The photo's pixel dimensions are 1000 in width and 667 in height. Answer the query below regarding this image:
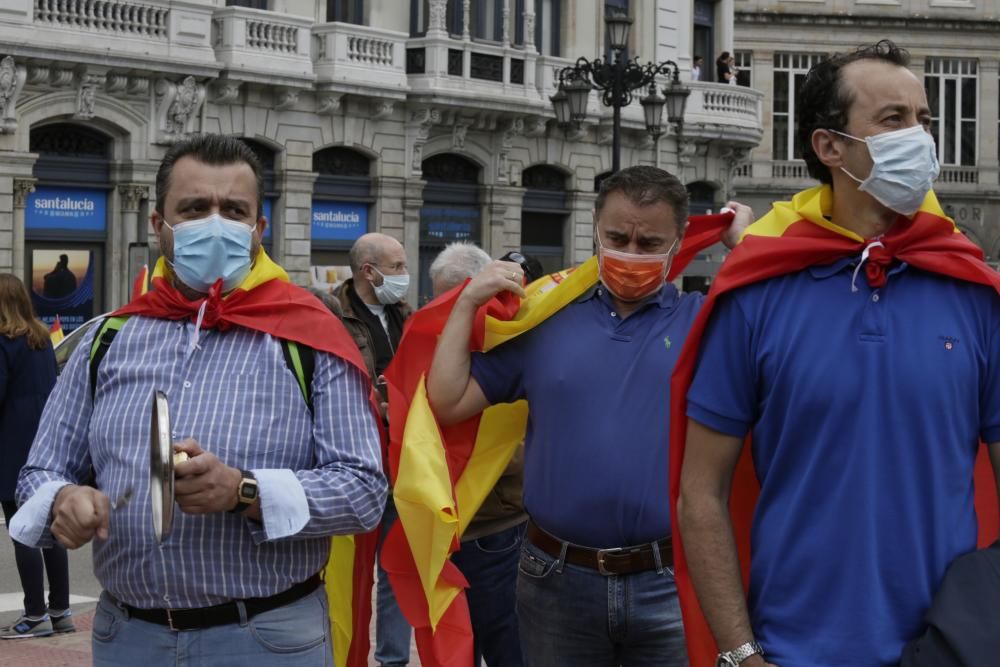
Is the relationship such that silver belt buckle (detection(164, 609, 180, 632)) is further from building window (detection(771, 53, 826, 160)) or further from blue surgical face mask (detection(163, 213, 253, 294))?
building window (detection(771, 53, 826, 160))

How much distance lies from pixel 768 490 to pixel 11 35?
21332mm

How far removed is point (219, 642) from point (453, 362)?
1509 millimetres

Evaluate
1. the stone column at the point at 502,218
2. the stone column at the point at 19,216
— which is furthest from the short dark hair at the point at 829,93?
the stone column at the point at 502,218

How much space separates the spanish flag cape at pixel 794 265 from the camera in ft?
10.5

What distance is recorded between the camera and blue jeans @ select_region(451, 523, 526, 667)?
6.36 metres

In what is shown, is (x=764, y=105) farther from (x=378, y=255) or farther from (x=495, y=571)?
(x=495, y=571)

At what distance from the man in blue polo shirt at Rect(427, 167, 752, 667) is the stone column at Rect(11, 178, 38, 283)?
19.7m

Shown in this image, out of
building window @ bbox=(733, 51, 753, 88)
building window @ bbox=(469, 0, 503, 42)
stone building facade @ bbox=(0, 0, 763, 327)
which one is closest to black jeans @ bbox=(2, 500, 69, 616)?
stone building facade @ bbox=(0, 0, 763, 327)

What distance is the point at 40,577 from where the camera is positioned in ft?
28.8

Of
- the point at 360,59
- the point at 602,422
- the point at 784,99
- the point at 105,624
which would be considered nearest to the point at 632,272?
the point at 602,422

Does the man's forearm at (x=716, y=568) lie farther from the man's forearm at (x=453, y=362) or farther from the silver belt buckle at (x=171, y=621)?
the man's forearm at (x=453, y=362)

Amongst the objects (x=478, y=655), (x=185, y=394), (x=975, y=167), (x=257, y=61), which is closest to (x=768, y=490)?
(x=185, y=394)

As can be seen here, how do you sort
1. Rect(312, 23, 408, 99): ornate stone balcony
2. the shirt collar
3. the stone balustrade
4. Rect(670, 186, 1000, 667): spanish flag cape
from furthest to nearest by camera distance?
Rect(312, 23, 408, 99): ornate stone balcony
the stone balustrade
the shirt collar
Rect(670, 186, 1000, 667): spanish flag cape

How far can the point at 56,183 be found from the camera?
2431 centimetres
